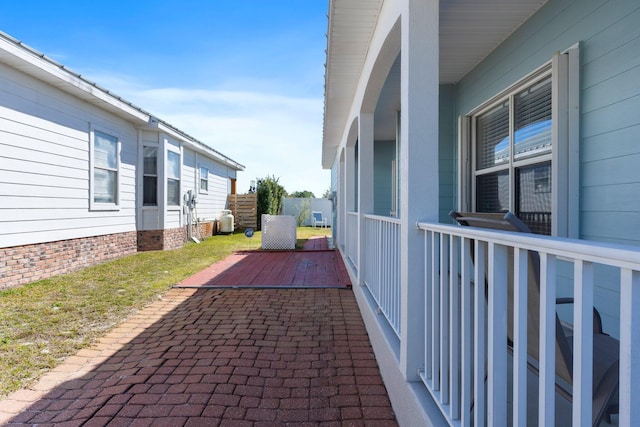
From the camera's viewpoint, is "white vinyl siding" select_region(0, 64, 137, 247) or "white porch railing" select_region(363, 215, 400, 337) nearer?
"white porch railing" select_region(363, 215, 400, 337)

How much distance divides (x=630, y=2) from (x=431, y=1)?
127 cm

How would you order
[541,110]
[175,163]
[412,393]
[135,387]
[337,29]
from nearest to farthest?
[412,393] < [135,387] < [541,110] < [337,29] < [175,163]

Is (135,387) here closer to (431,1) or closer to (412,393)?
(412,393)

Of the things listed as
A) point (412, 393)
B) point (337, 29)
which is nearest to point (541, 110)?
point (337, 29)

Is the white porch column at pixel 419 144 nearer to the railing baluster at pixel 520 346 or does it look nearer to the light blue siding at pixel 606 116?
the railing baluster at pixel 520 346

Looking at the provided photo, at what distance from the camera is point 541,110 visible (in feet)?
9.91

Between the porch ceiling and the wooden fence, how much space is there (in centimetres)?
1174

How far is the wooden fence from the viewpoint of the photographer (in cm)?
1608

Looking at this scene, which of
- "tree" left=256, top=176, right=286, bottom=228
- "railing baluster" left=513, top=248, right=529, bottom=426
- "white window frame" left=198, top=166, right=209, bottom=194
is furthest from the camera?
"tree" left=256, top=176, right=286, bottom=228

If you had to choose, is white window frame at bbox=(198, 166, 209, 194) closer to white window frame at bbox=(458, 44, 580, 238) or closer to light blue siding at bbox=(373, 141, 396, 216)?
light blue siding at bbox=(373, 141, 396, 216)

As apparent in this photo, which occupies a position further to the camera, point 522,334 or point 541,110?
point 541,110

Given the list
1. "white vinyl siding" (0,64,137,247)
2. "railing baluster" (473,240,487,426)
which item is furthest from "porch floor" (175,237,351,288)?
"railing baluster" (473,240,487,426)

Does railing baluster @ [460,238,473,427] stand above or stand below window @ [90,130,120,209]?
below

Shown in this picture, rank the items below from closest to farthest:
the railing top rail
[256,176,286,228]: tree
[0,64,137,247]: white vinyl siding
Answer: the railing top rail → [0,64,137,247]: white vinyl siding → [256,176,286,228]: tree
